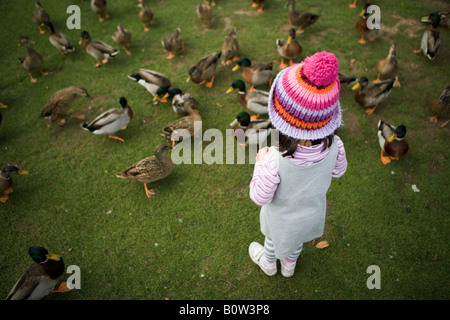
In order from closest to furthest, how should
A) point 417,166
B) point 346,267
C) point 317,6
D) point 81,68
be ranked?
point 346,267, point 417,166, point 81,68, point 317,6

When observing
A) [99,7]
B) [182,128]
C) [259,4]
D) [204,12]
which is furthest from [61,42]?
[259,4]

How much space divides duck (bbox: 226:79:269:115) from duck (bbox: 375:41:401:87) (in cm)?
256

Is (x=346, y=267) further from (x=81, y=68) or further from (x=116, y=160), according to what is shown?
(x=81, y=68)

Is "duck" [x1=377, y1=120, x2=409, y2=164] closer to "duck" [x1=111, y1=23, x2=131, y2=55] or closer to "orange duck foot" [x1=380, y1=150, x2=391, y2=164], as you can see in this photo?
"orange duck foot" [x1=380, y1=150, x2=391, y2=164]

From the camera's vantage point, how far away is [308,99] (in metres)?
1.80

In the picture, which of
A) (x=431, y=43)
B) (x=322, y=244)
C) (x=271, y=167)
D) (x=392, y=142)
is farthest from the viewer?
(x=431, y=43)

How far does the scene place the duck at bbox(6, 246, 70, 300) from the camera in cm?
351

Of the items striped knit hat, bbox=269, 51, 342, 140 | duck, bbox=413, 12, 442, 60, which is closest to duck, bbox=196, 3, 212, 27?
duck, bbox=413, 12, 442, 60

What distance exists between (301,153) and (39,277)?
137 inches

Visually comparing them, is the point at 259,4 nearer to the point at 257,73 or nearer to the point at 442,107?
the point at 257,73

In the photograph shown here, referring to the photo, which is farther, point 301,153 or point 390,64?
point 390,64
